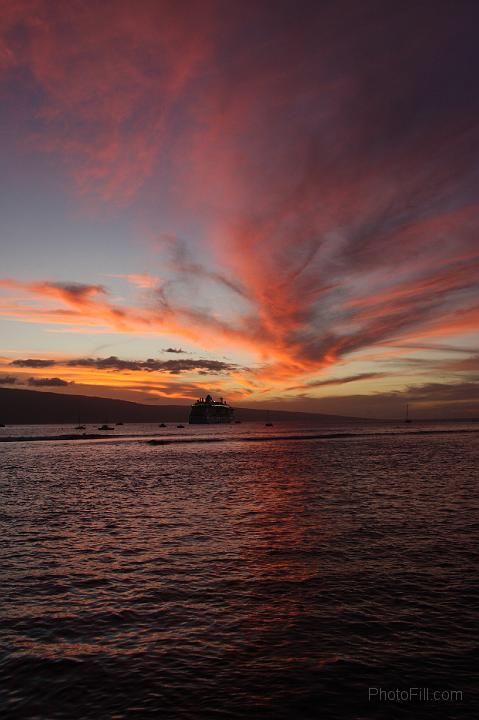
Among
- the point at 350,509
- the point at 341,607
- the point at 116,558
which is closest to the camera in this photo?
the point at 341,607

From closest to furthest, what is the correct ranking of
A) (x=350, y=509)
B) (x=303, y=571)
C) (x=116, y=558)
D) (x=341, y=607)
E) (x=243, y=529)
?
(x=341, y=607) < (x=303, y=571) < (x=116, y=558) < (x=243, y=529) < (x=350, y=509)

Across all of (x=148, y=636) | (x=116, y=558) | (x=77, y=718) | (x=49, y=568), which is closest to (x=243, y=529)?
(x=116, y=558)

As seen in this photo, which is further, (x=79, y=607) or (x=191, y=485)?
(x=191, y=485)

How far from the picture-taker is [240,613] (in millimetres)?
15672

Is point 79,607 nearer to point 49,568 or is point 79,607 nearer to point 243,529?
point 49,568

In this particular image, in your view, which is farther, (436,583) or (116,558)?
(116,558)

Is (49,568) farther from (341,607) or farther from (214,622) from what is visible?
(341,607)

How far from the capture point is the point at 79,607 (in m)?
Answer: 16.4

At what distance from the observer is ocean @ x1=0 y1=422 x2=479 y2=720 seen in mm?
10938

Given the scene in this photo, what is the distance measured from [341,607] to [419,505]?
2176 centimetres

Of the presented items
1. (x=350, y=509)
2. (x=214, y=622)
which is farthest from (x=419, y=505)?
(x=214, y=622)

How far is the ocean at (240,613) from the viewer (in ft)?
35.9

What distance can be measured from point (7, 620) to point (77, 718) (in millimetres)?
6388

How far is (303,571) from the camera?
20031 millimetres
